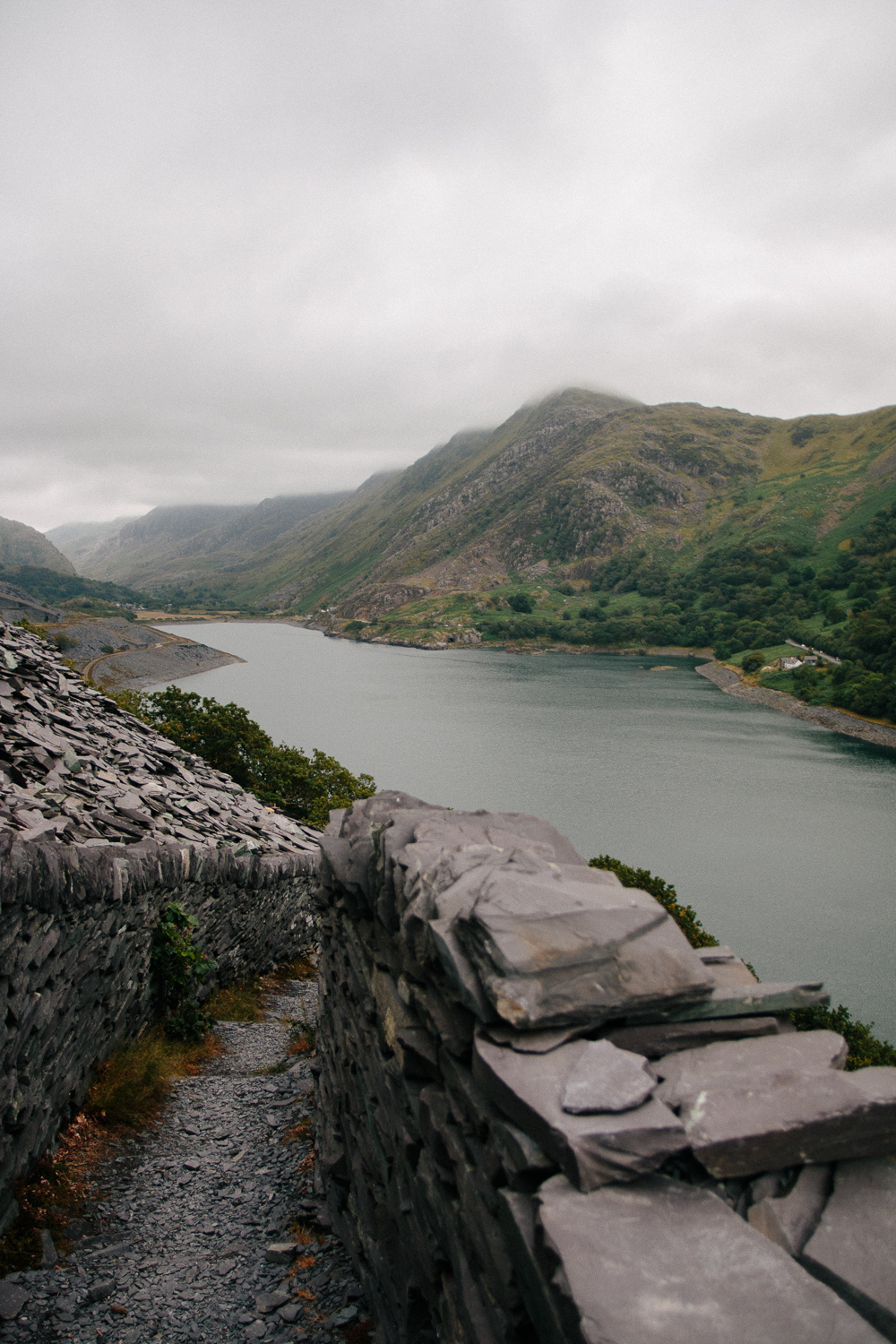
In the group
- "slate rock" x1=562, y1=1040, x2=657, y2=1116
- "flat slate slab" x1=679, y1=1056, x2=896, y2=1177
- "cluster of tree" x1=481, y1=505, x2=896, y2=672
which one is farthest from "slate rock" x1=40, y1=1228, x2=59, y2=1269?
"cluster of tree" x1=481, y1=505, x2=896, y2=672

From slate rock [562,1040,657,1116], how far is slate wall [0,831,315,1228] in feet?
17.6

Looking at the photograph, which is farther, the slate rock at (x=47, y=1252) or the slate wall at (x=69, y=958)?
the slate wall at (x=69, y=958)

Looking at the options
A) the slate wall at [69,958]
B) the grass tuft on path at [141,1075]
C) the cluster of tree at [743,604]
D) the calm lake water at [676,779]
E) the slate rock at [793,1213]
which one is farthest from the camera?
the cluster of tree at [743,604]

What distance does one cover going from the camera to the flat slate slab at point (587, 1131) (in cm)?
280

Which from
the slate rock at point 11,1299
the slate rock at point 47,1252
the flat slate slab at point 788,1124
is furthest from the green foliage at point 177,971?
the flat slate slab at point 788,1124

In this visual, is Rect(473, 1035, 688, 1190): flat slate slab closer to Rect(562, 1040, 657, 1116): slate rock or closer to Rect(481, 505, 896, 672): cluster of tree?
Rect(562, 1040, 657, 1116): slate rock

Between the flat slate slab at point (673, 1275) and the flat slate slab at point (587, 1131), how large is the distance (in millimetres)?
82

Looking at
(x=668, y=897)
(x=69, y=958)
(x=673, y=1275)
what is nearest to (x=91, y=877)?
(x=69, y=958)

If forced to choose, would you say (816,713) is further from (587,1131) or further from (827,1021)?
(587,1131)

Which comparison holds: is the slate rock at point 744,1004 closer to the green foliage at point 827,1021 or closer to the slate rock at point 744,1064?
the slate rock at point 744,1064

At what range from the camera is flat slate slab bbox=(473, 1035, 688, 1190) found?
9.19 feet

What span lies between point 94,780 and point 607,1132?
38.6 ft

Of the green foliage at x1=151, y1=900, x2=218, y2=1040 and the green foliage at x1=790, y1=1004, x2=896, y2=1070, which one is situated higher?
the green foliage at x1=151, y1=900, x2=218, y2=1040

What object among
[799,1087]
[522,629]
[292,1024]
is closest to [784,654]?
[522,629]
